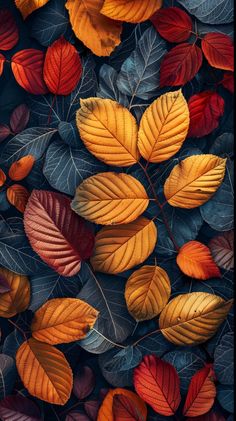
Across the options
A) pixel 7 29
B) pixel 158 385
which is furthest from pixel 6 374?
pixel 7 29

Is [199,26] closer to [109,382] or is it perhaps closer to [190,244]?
[190,244]

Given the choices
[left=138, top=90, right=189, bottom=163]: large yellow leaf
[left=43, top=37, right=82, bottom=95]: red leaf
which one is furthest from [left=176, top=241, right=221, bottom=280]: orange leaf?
[left=43, top=37, right=82, bottom=95]: red leaf

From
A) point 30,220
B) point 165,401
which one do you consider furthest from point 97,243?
point 165,401

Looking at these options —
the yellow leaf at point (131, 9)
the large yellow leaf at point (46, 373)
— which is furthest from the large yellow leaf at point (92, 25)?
the large yellow leaf at point (46, 373)

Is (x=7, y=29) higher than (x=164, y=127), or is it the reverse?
(x=7, y=29)

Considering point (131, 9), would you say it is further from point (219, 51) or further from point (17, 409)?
point (17, 409)

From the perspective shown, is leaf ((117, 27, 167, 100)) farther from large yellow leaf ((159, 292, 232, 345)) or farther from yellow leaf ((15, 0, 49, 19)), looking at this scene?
large yellow leaf ((159, 292, 232, 345))
